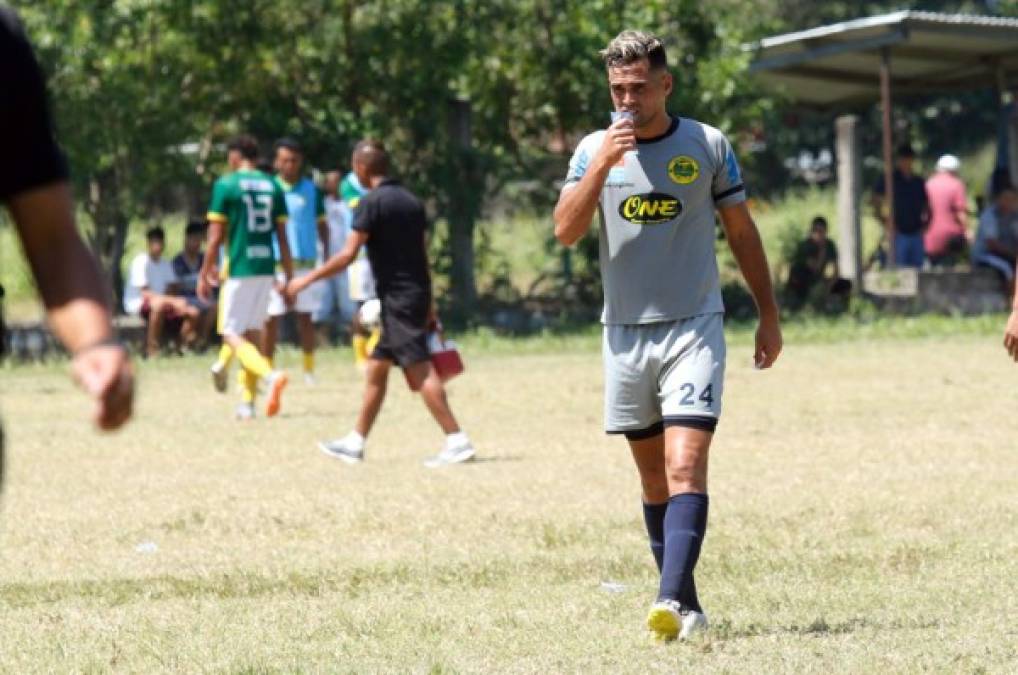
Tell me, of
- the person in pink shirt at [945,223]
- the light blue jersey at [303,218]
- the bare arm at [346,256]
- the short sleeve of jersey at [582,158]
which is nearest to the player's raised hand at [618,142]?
the short sleeve of jersey at [582,158]

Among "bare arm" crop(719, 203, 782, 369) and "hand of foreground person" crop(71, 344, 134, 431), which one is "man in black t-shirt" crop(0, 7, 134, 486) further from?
"bare arm" crop(719, 203, 782, 369)

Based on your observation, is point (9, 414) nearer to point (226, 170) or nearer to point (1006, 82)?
point (226, 170)

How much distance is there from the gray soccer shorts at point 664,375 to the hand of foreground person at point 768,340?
19 cm

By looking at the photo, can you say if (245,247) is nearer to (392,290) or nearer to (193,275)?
(392,290)

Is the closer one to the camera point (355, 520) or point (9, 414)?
point (355, 520)

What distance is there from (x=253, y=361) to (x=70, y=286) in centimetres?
1185

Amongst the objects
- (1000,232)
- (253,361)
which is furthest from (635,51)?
(1000,232)

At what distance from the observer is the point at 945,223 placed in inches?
1104

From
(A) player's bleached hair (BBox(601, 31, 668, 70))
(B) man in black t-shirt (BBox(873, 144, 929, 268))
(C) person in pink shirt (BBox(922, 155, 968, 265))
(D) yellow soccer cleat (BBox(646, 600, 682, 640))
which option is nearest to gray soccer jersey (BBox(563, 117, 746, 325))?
(A) player's bleached hair (BBox(601, 31, 668, 70))

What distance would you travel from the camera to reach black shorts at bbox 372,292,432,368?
1297 cm

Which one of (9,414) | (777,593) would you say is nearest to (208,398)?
(9,414)

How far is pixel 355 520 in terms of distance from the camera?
10391 mm

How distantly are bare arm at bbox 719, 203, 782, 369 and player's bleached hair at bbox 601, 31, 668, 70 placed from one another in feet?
1.89

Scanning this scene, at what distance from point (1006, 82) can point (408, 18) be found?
10.0 meters
